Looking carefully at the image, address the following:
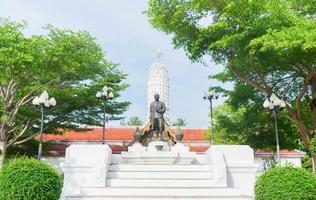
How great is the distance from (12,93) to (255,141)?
10.6 meters

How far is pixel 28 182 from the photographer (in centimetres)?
822

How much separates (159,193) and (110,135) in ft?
57.0

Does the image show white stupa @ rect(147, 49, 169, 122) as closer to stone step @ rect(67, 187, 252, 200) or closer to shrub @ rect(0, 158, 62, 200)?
stone step @ rect(67, 187, 252, 200)

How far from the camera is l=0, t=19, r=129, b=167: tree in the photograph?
14836 mm

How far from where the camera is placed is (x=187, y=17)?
15070mm

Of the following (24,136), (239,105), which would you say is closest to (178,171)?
(239,105)

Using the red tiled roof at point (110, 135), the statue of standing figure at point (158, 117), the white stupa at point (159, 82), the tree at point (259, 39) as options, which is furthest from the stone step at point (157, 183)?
the white stupa at point (159, 82)

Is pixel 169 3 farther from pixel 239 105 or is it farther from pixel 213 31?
pixel 239 105

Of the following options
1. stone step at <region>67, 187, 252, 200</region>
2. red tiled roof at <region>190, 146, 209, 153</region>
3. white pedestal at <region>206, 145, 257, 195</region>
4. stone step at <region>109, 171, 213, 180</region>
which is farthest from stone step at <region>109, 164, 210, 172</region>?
red tiled roof at <region>190, 146, 209, 153</region>

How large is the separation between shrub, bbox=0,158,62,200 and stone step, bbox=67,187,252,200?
3.66ft

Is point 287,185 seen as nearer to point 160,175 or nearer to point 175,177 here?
point 175,177

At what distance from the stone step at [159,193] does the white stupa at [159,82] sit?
22.3 meters

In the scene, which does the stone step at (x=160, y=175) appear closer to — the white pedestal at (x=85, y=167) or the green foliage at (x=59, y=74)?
the white pedestal at (x=85, y=167)

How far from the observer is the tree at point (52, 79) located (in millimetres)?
14836
